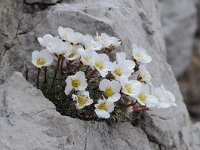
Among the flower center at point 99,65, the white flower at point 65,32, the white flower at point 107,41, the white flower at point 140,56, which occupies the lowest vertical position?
the white flower at point 140,56

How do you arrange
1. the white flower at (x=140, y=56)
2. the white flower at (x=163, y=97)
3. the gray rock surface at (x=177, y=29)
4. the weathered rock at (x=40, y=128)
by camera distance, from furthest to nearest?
the gray rock surface at (x=177, y=29), the white flower at (x=140, y=56), the white flower at (x=163, y=97), the weathered rock at (x=40, y=128)

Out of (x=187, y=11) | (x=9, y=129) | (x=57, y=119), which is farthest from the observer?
(x=187, y=11)

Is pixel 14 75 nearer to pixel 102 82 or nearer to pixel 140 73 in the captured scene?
pixel 102 82

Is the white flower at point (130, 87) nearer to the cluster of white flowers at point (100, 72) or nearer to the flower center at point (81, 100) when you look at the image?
the cluster of white flowers at point (100, 72)

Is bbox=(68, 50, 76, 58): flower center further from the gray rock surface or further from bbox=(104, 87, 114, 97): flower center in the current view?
the gray rock surface

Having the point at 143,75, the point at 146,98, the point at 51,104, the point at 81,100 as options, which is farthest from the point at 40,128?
the point at 143,75

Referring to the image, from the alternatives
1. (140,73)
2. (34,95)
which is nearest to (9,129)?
(34,95)

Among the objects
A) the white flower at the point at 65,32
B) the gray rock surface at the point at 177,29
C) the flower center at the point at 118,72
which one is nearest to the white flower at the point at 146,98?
the flower center at the point at 118,72
